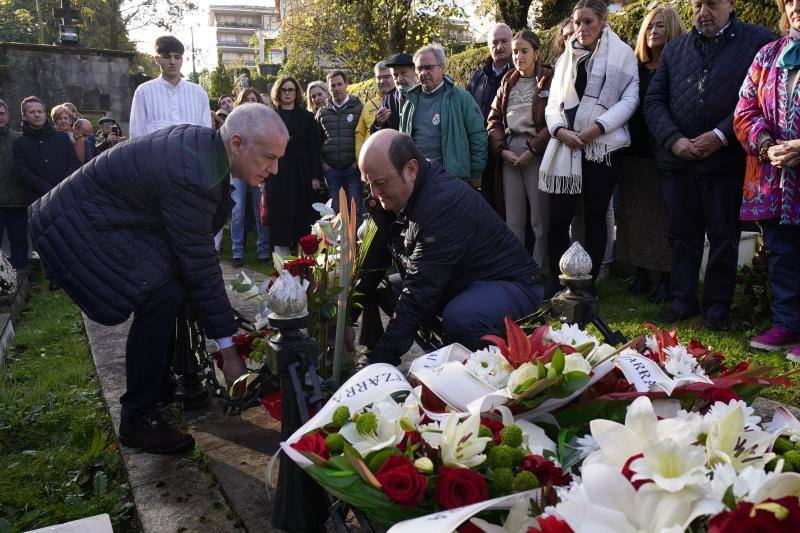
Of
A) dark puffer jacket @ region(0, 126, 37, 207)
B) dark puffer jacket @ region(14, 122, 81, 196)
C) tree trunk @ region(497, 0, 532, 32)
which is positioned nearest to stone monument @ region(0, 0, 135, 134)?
dark puffer jacket @ region(0, 126, 37, 207)

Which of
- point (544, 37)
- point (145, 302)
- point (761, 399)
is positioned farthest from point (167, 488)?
point (544, 37)

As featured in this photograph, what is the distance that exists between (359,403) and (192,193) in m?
1.45

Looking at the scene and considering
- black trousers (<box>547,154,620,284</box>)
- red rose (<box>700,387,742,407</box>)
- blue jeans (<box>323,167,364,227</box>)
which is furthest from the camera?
blue jeans (<box>323,167,364,227</box>)

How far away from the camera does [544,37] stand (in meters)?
6.70

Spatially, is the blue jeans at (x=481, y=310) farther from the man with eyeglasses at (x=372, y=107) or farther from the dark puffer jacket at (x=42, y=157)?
the dark puffer jacket at (x=42, y=157)

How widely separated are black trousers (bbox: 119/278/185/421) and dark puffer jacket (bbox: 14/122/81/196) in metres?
5.07

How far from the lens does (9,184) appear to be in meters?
7.12

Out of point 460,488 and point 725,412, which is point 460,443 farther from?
point 725,412

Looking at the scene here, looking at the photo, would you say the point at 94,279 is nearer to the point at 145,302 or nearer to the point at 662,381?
the point at 145,302

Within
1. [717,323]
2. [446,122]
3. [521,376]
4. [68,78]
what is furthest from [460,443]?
[68,78]

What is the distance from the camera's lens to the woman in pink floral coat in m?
3.65

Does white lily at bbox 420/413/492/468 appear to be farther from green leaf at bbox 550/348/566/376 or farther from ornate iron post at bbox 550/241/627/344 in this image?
ornate iron post at bbox 550/241/627/344

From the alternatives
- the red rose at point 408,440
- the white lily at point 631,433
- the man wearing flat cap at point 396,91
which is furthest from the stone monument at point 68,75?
the white lily at point 631,433

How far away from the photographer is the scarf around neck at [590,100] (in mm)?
4684
